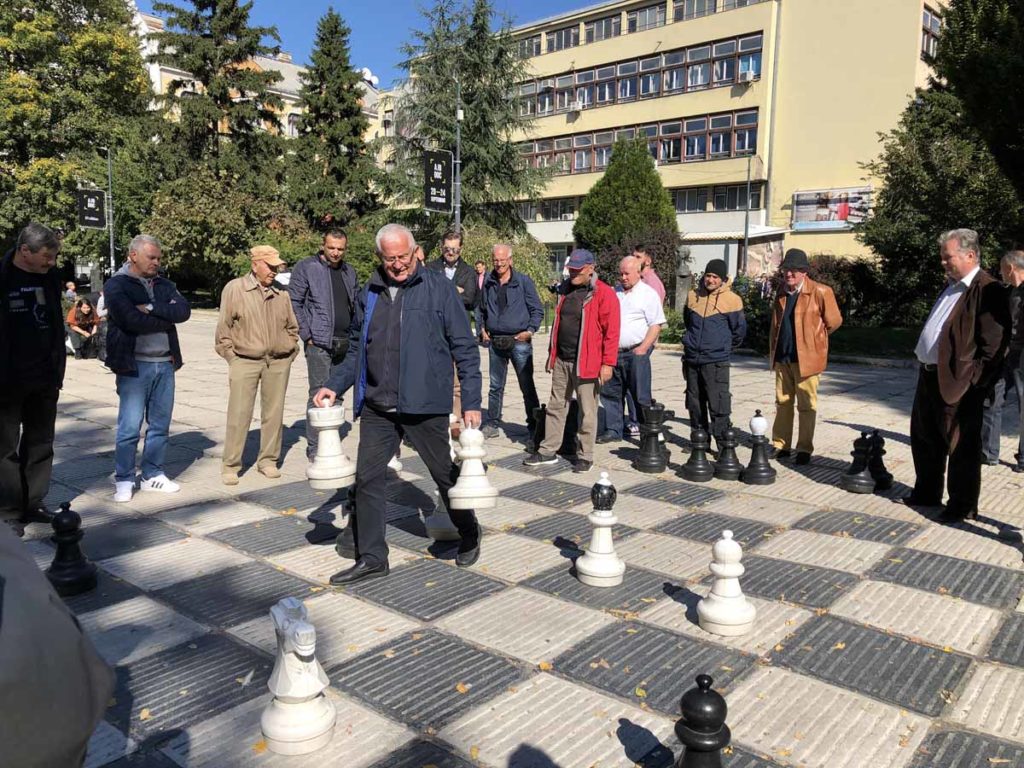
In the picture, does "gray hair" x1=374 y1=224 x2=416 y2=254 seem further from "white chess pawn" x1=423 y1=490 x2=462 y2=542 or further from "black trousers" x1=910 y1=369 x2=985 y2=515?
"black trousers" x1=910 y1=369 x2=985 y2=515

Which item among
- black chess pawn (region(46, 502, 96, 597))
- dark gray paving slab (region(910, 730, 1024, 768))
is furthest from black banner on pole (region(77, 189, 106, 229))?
dark gray paving slab (region(910, 730, 1024, 768))

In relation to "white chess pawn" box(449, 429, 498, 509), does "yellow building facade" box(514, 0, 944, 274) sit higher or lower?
higher

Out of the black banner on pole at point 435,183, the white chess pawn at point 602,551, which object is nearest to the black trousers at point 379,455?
the white chess pawn at point 602,551

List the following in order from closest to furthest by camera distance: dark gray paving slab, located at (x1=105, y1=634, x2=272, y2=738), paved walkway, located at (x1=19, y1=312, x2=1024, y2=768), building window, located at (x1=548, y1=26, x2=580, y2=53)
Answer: paved walkway, located at (x1=19, y1=312, x2=1024, y2=768)
dark gray paving slab, located at (x1=105, y1=634, x2=272, y2=738)
building window, located at (x1=548, y1=26, x2=580, y2=53)

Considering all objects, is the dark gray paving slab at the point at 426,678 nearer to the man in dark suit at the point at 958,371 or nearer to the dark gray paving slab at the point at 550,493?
the dark gray paving slab at the point at 550,493

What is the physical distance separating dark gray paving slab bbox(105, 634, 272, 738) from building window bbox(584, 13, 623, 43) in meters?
50.7

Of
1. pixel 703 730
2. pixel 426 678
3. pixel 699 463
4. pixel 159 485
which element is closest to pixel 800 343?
pixel 699 463

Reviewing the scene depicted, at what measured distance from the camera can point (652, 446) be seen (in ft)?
24.6

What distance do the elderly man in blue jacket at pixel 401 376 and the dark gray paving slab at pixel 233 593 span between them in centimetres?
34

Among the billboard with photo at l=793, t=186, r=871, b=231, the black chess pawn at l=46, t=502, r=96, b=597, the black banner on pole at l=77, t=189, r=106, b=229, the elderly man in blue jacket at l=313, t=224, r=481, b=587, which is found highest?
the billboard with photo at l=793, t=186, r=871, b=231

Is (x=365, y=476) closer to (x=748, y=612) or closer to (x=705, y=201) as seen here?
(x=748, y=612)

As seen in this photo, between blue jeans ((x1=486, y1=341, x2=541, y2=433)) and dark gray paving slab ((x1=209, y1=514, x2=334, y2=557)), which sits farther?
blue jeans ((x1=486, y1=341, x2=541, y2=433))

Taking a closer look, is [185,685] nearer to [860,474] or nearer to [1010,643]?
[1010,643]

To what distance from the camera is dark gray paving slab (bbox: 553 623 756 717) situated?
3.45 m
